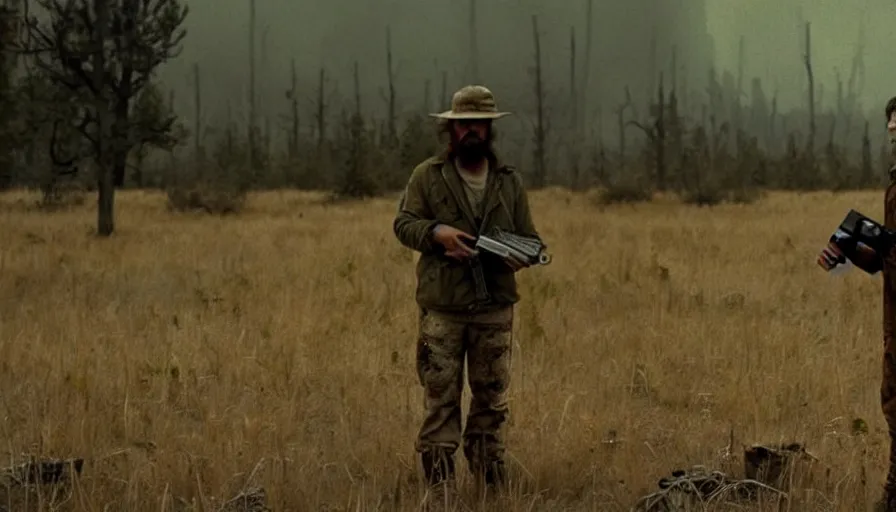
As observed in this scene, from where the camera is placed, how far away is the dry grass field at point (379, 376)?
4.16m

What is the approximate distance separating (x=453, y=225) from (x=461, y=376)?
67 centimetres

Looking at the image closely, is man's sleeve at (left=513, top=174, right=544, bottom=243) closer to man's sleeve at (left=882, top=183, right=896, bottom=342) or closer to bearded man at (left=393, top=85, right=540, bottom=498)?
bearded man at (left=393, top=85, right=540, bottom=498)

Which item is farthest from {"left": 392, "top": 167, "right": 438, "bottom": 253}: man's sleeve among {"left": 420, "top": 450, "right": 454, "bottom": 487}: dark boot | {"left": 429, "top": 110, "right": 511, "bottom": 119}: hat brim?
{"left": 420, "top": 450, "right": 454, "bottom": 487}: dark boot

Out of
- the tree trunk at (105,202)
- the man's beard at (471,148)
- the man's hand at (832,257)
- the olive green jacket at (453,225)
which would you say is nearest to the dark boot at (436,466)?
the olive green jacket at (453,225)

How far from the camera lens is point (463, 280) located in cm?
383

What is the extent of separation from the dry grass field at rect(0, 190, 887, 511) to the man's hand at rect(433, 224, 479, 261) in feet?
3.32

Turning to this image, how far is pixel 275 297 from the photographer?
354 inches

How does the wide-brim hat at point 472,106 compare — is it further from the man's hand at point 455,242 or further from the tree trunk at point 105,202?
the tree trunk at point 105,202

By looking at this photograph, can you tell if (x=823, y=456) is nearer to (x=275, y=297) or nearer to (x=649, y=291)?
(x=649, y=291)

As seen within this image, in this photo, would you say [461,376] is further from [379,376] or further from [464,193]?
[379,376]

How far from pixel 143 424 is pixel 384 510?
196cm

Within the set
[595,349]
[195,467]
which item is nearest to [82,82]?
[595,349]

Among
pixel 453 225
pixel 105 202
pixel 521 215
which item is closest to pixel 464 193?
pixel 453 225

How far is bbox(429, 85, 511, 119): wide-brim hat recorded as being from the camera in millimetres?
3744
